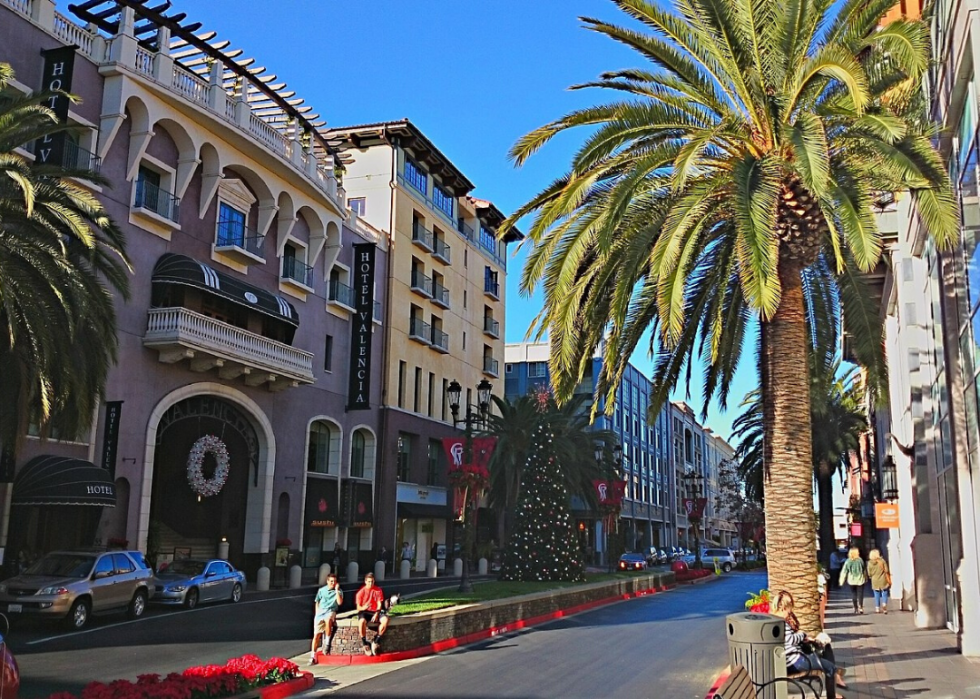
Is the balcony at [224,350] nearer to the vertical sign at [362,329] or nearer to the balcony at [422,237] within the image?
the vertical sign at [362,329]

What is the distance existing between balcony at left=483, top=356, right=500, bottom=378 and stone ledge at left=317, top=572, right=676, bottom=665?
33.3m

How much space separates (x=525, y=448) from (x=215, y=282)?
77.6 ft

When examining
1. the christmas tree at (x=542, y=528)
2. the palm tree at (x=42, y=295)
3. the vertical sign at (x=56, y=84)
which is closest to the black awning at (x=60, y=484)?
the palm tree at (x=42, y=295)

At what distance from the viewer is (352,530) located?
142ft

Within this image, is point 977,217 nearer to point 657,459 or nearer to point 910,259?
point 910,259

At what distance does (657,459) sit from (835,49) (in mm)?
93350

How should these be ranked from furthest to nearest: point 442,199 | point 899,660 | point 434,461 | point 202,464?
point 442,199 → point 434,461 → point 202,464 → point 899,660

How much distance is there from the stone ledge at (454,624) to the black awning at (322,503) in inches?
614

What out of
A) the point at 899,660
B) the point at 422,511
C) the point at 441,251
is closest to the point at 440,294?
the point at 441,251

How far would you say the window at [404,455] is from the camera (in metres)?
47.6

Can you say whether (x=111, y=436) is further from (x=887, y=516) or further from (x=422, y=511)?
(x=887, y=516)

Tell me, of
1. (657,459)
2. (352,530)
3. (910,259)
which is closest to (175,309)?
(352,530)

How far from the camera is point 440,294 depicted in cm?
5325

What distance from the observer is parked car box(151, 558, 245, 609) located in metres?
24.2
